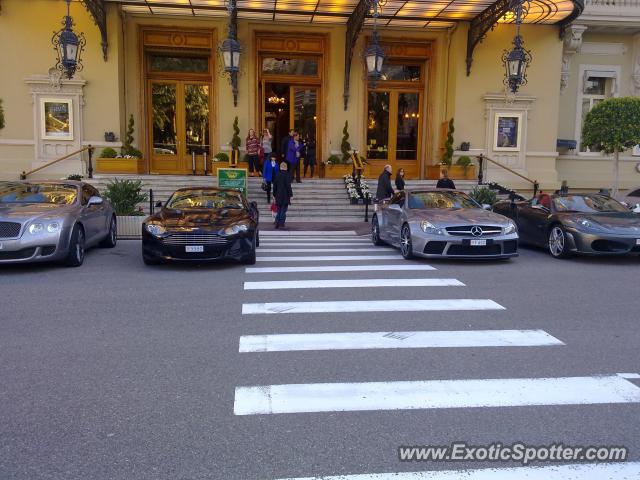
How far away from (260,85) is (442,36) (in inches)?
299

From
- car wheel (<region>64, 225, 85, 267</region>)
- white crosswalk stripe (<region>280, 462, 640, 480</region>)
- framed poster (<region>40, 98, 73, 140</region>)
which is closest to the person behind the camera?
white crosswalk stripe (<region>280, 462, 640, 480</region>)

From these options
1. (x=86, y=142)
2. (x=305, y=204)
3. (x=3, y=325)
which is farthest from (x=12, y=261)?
(x=86, y=142)

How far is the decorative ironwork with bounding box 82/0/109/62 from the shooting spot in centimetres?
1934

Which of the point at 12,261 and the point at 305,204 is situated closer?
the point at 12,261

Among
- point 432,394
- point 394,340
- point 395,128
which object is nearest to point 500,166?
point 395,128

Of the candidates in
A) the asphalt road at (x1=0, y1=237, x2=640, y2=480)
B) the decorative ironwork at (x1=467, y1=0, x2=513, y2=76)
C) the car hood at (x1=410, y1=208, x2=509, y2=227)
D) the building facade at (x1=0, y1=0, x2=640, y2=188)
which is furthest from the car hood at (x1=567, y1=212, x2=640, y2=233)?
the building facade at (x1=0, y1=0, x2=640, y2=188)

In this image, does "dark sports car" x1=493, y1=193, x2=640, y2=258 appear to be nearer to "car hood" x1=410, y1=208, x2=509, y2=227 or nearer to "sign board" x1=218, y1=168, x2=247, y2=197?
"car hood" x1=410, y1=208, x2=509, y2=227

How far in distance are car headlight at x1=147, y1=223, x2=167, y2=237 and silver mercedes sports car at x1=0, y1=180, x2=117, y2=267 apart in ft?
4.25

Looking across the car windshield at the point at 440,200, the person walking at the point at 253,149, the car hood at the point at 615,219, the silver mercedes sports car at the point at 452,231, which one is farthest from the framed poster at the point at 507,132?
the silver mercedes sports car at the point at 452,231

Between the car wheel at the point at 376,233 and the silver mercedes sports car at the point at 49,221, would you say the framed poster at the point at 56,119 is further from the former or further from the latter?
the car wheel at the point at 376,233

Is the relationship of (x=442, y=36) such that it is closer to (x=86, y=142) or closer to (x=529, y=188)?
(x=529, y=188)

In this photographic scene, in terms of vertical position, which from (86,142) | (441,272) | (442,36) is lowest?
(441,272)

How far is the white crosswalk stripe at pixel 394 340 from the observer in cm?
577

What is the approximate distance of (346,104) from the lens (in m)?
23.3
